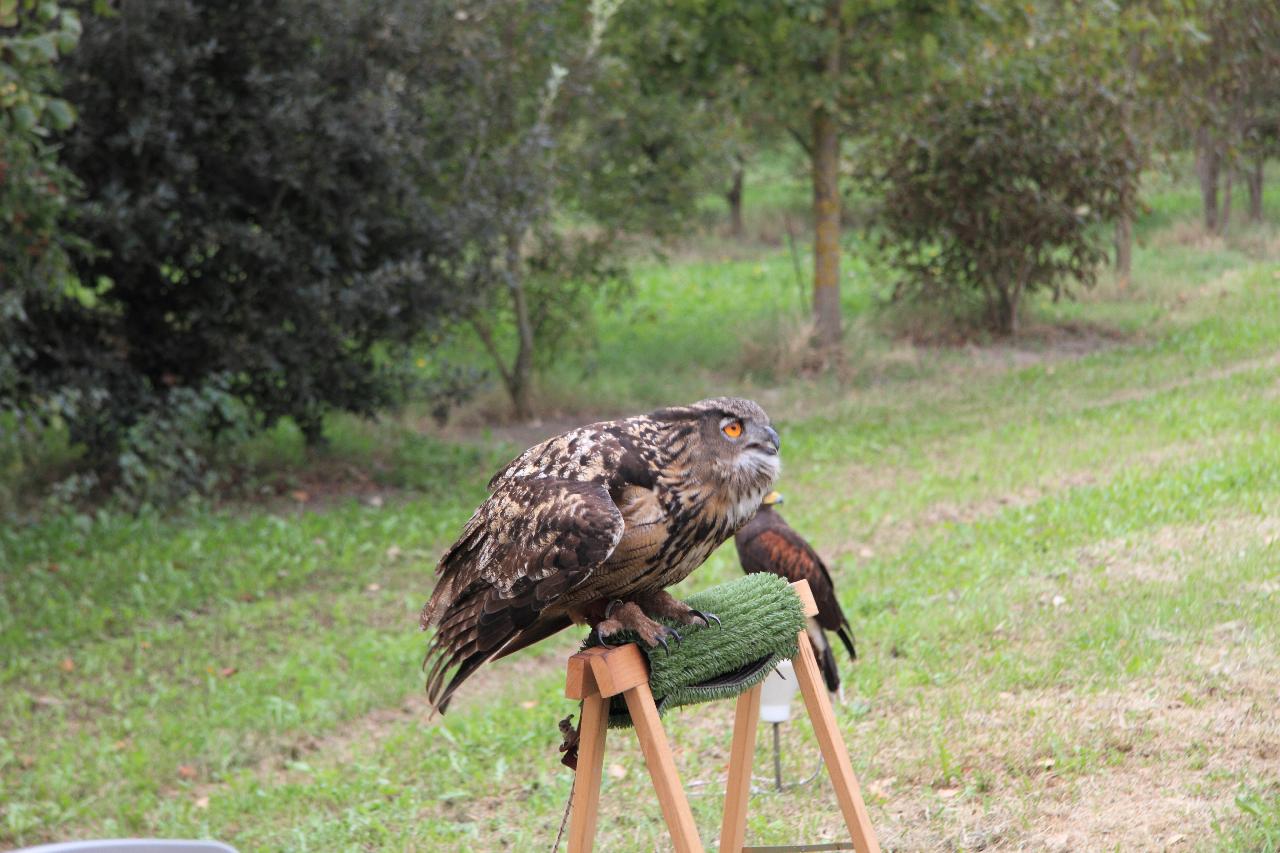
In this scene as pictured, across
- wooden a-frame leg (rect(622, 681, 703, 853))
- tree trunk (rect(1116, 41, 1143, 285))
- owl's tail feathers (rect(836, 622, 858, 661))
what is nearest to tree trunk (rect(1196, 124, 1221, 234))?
tree trunk (rect(1116, 41, 1143, 285))

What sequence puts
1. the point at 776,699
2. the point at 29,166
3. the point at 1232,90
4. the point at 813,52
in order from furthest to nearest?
the point at 1232,90 < the point at 813,52 < the point at 29,166 < the point at 776,699

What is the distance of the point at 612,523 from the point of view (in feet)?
9.43

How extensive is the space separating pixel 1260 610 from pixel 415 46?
6.85 metres

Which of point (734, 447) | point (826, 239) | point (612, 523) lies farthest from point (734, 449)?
point (826, 239)

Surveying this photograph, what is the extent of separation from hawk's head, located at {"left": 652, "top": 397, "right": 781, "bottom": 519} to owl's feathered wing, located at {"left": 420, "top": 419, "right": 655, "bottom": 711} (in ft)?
0.40

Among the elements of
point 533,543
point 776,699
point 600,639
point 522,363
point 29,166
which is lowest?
point 776,699

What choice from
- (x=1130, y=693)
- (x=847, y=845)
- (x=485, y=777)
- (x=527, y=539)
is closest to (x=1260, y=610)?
(x=1130, y=693)

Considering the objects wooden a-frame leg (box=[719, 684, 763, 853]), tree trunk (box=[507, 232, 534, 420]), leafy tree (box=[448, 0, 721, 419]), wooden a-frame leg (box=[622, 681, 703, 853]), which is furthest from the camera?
tree trunk (box=[507, 232, 534, 420])

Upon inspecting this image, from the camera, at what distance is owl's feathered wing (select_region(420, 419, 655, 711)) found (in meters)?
2.89

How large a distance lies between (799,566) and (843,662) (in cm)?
126

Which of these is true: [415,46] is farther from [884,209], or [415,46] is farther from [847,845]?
[847,845]

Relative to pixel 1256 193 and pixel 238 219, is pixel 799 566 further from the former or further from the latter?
pixel 1256 193

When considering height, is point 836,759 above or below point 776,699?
above

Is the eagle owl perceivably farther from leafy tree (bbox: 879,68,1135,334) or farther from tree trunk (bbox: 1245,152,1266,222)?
tree trunk (bbox: 1245,152,1266,222)
